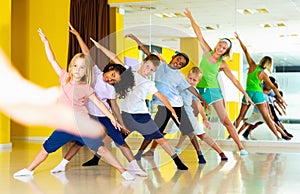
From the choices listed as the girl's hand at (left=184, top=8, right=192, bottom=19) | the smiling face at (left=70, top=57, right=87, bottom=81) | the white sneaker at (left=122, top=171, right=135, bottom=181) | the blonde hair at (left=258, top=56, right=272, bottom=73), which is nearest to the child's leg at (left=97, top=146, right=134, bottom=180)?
the white sneaker at (left=122, top=171, right=135, bottom=181)

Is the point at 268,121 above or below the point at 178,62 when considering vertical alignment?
below

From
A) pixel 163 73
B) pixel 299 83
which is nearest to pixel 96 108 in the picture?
pixel 163 73

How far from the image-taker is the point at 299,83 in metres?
7.68

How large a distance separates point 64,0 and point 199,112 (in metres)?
4.05

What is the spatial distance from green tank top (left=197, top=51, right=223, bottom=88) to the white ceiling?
1.05 m

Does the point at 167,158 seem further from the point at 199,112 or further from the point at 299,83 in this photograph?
the point at 299,83

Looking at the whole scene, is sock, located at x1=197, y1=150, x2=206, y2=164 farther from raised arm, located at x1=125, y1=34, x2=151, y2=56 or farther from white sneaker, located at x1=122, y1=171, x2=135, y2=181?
raised arm, located at x1=125, y1=34, x2=151, y2=56

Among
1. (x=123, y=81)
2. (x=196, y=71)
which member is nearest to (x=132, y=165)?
(x=123, y=81)

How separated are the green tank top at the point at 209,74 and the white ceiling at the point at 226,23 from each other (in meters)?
1.05

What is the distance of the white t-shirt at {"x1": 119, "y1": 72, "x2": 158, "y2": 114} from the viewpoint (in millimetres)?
4934

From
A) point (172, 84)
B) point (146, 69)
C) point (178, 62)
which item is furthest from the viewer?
point (178, 62)

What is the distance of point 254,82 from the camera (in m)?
7.87

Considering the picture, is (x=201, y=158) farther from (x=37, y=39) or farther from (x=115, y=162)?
(x=37, y=39)

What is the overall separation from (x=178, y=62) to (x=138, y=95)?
976 millimetres
